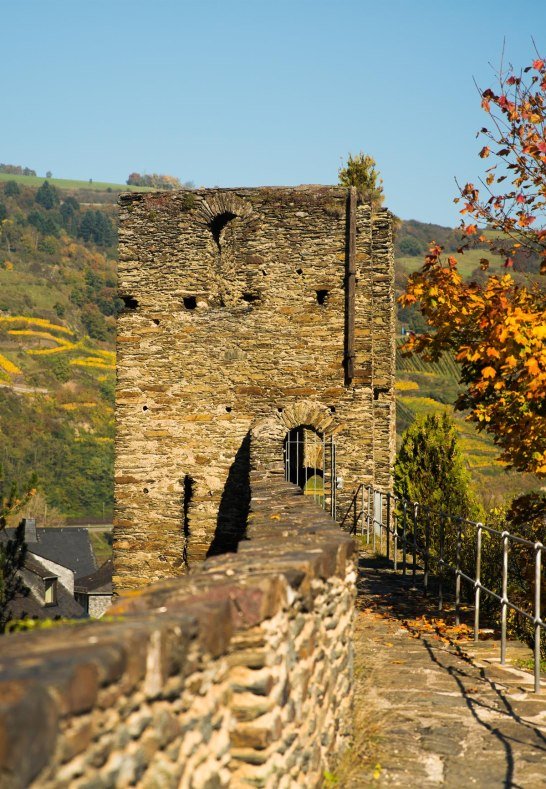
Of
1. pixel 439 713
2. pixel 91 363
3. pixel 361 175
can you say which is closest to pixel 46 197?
pixel 91 363

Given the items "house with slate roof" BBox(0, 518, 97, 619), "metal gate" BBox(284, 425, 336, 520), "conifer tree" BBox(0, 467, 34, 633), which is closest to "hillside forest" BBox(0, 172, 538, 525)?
"house with slate roof" BBox(0, 518, 97, 619)

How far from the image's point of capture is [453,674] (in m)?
7.13

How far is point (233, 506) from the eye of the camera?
14.6 meters

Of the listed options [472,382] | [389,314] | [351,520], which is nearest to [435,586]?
[472,382]

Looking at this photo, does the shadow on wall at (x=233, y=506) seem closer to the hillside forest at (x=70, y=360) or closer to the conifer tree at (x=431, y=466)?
the conifer tree at (x=431, y=466)

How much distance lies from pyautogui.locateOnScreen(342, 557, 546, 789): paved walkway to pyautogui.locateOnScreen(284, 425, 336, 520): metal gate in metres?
5.47

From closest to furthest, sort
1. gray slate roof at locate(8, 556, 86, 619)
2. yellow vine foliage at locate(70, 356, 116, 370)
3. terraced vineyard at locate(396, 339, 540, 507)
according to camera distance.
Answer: terraced vineyard at locate(396, 339, 540, 507) < gray slate roof at locate(8, 556, 86, 619) < yellow vine foliage at locate(70, 356, 116, 370)

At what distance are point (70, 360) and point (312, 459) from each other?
8197 cm

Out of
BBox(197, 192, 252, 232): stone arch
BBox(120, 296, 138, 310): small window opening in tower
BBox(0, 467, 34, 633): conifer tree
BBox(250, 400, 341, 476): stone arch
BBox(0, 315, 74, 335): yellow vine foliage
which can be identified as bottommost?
BBox(0, 467, 34, 633): conifer tree

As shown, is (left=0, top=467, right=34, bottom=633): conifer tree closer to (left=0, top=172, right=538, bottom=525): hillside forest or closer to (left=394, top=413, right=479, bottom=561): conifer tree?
(left=394, top=413, right=479, bottom=561): conifer tree

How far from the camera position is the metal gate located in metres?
14.4

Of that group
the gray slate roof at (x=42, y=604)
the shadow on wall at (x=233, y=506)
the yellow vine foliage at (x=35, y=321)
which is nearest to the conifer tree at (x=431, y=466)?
the shadow on wall at (x=233, y=506)

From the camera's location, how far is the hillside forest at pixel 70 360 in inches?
2207

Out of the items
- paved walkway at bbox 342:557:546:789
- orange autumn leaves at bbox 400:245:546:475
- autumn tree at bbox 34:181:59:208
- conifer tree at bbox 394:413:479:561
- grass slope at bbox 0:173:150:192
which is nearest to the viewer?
paved walkway at bbox 342:557:546:789
